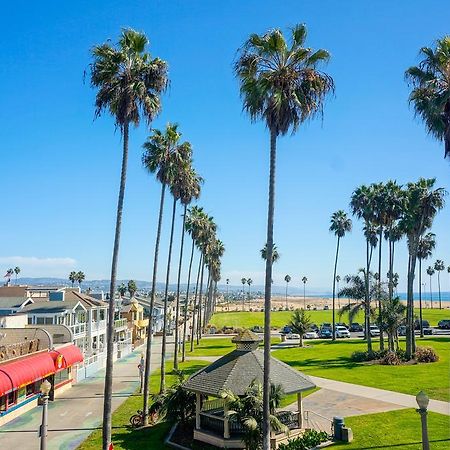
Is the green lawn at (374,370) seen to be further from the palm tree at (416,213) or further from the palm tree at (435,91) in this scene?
the palm tree at (435,91)

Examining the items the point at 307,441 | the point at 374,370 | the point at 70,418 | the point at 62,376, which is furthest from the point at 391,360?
the point at 70,418

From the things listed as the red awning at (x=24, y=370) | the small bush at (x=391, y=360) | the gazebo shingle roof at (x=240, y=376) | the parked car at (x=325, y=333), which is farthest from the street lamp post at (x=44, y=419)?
the parked car at (x=325, y=333)

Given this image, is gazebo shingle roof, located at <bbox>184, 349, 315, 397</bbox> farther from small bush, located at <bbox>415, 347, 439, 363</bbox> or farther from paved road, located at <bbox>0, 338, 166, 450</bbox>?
small bush, located at <bbox>415, 347, 439, 363</bbox>

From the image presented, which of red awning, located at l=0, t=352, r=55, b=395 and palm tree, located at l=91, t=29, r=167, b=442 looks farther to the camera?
red awning, located at l=0, t=352, r=55, b=395

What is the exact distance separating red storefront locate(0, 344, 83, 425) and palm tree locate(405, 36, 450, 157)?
26.3 metres

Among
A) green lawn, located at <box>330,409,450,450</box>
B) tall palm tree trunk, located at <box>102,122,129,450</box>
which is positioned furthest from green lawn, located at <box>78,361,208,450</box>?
green lawn, located at <box>330,409,450,450</box>

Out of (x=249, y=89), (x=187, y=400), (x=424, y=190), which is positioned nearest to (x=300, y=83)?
(x=249, y=89)

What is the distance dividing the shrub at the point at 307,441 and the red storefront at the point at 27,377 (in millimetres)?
15973

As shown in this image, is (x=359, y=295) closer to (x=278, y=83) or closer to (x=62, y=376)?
(x=62, y=376)

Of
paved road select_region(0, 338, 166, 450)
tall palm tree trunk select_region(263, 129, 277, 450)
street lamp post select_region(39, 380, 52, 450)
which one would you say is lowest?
paved road select_region(0, 338, 166, 450)

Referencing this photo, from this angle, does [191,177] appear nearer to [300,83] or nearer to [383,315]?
[300,83]

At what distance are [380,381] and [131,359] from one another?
35.3 meters

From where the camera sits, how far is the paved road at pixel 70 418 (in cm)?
2533

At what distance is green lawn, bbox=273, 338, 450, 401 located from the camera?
36.2 meters
